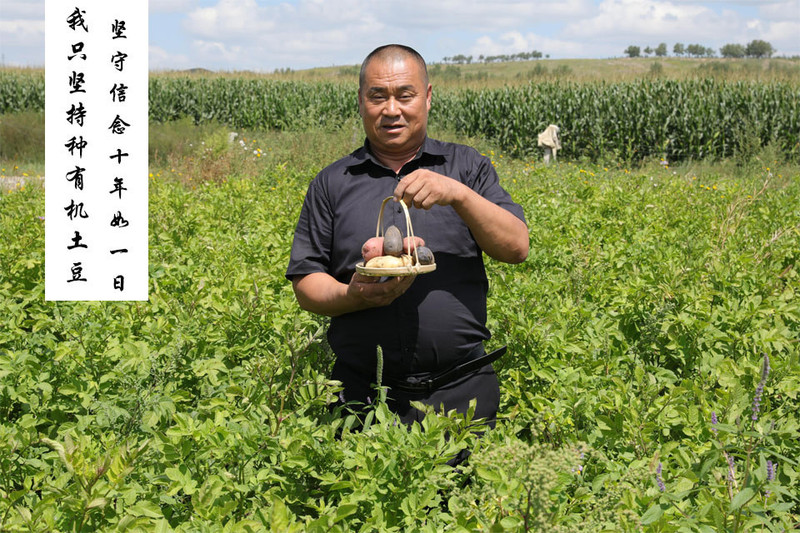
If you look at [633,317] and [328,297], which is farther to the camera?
[633,317]

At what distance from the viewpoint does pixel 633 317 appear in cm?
305

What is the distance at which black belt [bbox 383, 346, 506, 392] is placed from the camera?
222 cm

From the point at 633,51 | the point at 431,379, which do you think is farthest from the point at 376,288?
the point at 633,51

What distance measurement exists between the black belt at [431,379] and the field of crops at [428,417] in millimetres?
213

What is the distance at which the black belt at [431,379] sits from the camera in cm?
222

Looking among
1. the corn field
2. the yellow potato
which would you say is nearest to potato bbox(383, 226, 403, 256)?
the yellow potato

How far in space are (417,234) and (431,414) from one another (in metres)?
0.64

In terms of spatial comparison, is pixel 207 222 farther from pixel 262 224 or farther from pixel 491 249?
pixel 491 249

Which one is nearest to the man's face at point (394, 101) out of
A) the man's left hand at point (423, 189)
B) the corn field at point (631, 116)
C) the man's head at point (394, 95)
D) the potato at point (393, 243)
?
the man's head at point (394, 95)

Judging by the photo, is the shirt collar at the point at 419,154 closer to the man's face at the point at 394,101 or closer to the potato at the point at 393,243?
the man's face at the point at 394,101

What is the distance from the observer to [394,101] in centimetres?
213

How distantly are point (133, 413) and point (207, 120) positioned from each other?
25453 millimetres

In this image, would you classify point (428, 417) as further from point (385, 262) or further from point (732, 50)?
point (732, 50)

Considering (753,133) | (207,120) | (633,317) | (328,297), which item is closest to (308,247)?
(328,297)
